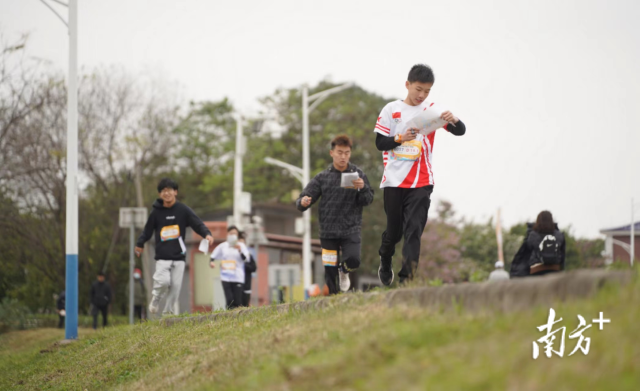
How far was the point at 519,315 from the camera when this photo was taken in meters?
4.60

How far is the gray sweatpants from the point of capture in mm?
12562

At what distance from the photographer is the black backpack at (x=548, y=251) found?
33.2ft

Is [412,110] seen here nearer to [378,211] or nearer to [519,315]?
[519,315]

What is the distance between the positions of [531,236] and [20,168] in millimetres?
24778

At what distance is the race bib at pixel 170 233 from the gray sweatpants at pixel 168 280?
33 centimetres

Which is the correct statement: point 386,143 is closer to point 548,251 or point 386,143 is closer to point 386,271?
point 386,271

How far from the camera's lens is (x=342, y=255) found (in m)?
10.1

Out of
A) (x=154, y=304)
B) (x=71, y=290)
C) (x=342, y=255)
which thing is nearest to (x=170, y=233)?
(x=154, y=304)

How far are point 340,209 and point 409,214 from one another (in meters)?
1.72

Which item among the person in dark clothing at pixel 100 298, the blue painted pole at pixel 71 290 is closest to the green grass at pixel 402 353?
the blue painted pole at pixel 71 290

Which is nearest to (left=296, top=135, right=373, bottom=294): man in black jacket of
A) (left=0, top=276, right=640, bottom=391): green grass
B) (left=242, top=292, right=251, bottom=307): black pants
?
(left=0, top=276, right=640, bottom=391): green grass

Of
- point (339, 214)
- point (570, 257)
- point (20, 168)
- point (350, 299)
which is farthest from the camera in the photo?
point (570, 257)

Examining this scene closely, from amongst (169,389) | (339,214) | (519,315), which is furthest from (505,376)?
(339,214)

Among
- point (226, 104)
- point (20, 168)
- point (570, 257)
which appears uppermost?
point (226, 104)
